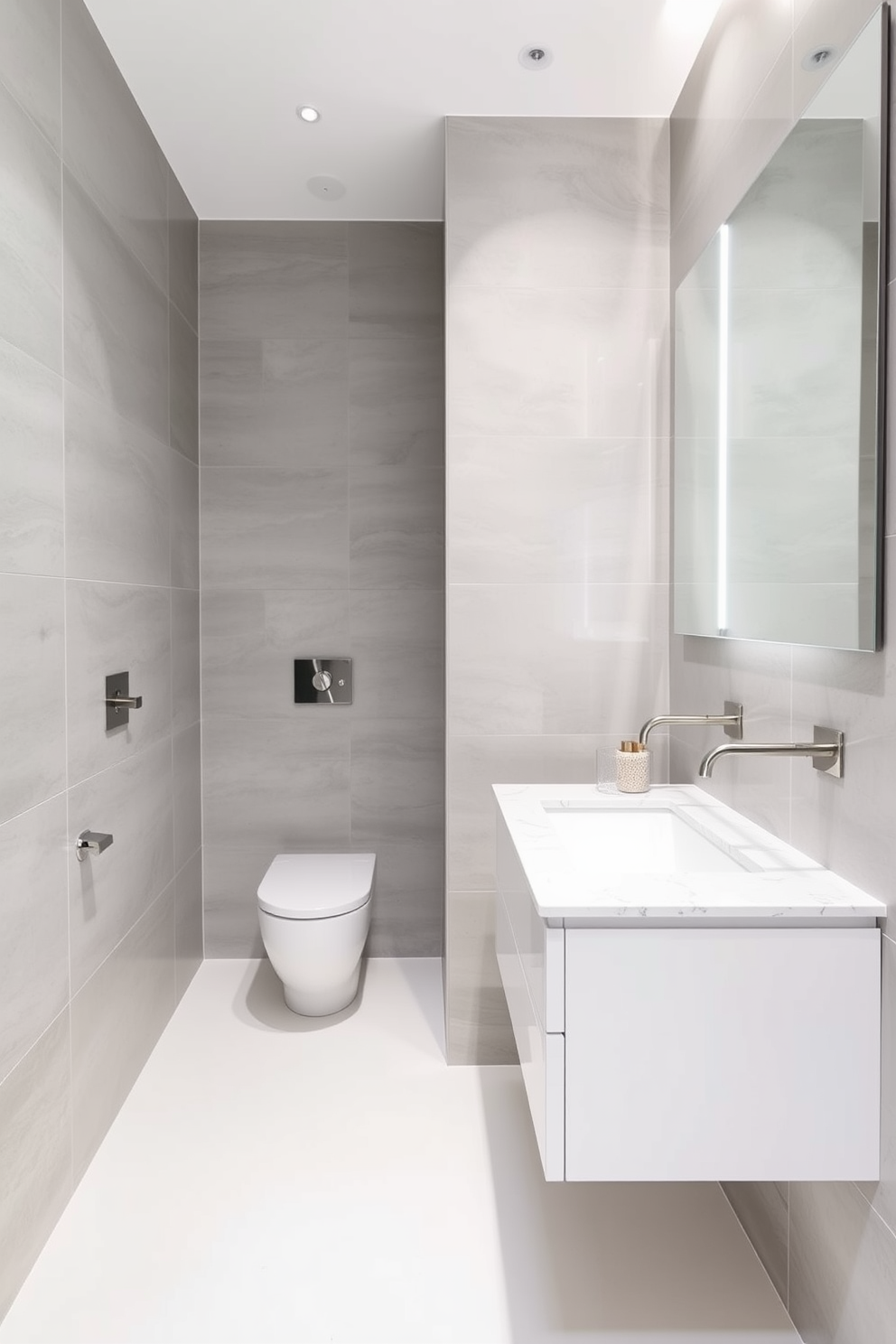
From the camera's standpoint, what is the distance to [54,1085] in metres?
1.62

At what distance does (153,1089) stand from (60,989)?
626mm

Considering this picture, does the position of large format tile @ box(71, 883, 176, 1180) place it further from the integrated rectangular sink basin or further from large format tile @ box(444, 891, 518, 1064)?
the integrated rectangular sink basin

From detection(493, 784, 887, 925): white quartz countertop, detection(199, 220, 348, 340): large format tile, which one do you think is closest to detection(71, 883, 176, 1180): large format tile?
detection(493, 784, 887, 925): white quartz countertop

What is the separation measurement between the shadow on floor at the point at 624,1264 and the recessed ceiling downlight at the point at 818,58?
80.9 inches

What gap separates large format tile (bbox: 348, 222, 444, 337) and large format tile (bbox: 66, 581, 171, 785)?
3.90ft

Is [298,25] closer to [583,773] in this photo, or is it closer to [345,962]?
[583,773]

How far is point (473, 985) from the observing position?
223cm

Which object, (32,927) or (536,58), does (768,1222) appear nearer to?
(32,927)

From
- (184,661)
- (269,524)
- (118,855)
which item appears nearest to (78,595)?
(118,855)

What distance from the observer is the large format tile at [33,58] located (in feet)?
4.73

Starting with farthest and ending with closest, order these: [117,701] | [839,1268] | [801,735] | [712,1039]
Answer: [117,701] < [801,735] < [839,1268] < [712,1039]

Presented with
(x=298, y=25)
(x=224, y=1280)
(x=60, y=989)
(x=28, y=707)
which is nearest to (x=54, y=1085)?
(x=60, y=989)

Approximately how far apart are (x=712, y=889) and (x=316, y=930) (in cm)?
133

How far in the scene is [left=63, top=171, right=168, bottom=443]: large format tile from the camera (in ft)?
5.65
